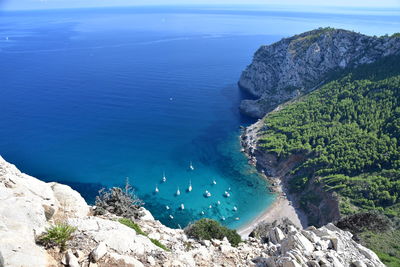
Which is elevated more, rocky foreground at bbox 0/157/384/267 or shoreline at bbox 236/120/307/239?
rocky foreground at bbox 0/157/384/267

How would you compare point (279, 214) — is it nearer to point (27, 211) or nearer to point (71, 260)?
point (27, 211)

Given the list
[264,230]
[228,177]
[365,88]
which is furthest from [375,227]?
[365,88]

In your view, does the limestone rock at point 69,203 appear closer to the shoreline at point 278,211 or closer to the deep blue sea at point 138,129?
the shoreline at point 278,211

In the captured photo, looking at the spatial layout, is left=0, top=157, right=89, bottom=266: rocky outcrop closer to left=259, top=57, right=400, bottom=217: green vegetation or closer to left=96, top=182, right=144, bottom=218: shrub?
left=96, top=182, right=144, bottom=218: shrub

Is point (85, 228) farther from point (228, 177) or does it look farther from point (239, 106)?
point (239, 106)

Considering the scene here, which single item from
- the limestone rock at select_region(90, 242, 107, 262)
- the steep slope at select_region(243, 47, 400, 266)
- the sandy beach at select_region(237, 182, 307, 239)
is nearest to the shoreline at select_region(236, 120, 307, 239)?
the sandy beach at select_region(237, 182, 307, 239)
